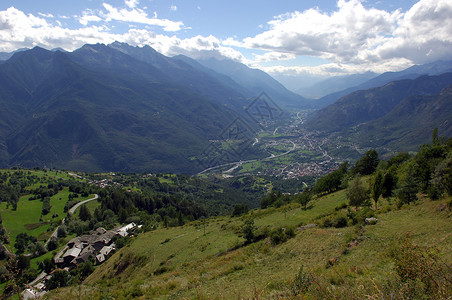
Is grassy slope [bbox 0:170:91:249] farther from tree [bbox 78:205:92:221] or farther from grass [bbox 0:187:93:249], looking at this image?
tree [bbox 78:205:92:221]

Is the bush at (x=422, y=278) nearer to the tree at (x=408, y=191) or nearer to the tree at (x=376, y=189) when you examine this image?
the tree at (x=408, y=191)

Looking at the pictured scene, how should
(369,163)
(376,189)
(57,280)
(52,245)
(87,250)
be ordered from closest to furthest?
(376,189) → (57,280) → (87,250) → (369,163) → (52,245)

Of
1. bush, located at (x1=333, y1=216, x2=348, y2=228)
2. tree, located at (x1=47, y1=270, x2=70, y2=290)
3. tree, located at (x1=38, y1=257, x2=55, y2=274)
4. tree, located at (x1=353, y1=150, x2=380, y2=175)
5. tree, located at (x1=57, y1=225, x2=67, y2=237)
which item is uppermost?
bush, located at (x1=333, y1=216, x2=348, y2=228)

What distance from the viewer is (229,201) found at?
128875mm

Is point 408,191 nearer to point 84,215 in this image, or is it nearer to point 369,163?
point 369,163

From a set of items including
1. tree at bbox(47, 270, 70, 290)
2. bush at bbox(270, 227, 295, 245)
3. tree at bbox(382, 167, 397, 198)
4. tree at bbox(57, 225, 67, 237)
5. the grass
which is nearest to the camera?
bush at bbox(270, 227, 295, 245)

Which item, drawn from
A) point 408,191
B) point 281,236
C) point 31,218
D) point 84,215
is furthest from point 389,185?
point 31,218

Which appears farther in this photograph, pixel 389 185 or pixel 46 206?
pixel 46 206

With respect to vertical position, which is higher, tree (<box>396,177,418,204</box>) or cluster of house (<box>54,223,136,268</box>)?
tree (<box>396,177,418,204</box>)

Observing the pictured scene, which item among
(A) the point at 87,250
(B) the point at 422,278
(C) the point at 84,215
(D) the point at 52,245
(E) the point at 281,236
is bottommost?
(C) the point at 84,215

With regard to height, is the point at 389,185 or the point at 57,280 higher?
the point at 389,185

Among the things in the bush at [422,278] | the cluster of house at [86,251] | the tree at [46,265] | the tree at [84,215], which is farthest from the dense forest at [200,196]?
the bush at [422,278]

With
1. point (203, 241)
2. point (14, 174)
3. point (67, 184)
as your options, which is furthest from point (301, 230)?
point (14, 174)

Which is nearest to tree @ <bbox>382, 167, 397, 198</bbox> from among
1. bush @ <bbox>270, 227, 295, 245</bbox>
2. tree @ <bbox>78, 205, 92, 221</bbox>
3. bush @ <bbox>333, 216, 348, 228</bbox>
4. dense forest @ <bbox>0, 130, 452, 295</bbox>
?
dense forest @ <bbox>0, 130, 452, 295</bbox>
